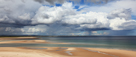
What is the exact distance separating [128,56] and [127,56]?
0.66ft

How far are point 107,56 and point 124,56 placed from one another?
3.37 metres

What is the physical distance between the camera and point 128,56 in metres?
20.4

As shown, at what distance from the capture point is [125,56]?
66.6ft

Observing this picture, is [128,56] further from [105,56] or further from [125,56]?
[105,56]

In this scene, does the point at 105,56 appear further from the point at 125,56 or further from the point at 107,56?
the point at 125,56

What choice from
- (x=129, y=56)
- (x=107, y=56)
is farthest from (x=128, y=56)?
(x=107, y=56)

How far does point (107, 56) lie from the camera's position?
20.0 meters

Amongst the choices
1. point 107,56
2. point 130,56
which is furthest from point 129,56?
point 107,56

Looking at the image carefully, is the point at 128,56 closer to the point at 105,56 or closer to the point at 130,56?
the point at 130,56

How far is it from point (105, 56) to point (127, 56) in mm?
4356

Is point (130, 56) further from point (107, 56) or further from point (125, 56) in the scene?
point (107, 56)

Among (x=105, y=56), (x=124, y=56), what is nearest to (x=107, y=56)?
(x=105, y=56)

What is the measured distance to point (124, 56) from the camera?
66.6 feet

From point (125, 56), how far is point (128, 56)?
2.04ft
